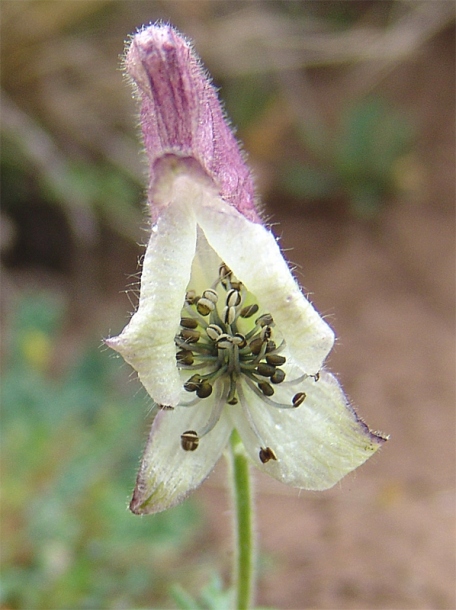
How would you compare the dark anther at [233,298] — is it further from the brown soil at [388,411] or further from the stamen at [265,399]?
the brown soil at [388,411]

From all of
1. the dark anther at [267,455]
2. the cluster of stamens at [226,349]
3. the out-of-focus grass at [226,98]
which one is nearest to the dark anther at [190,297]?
the cluster of stamens at [226,349]

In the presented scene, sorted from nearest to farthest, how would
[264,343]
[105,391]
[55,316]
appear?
[264,343], [105,391], [55,316]

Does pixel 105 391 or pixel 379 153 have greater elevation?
pixel 379 153

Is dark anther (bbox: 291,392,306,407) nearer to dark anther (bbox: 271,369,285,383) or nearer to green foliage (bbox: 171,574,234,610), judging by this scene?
dark anther (bbox: 271,369,285,383)

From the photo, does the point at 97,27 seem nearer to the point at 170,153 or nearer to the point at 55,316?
the point at 55,316

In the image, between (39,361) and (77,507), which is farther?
(39,361)

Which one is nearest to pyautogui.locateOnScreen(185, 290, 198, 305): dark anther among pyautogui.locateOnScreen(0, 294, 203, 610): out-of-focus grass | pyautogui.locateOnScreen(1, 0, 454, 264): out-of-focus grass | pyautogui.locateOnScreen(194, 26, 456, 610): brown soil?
pyautogui.locateOnScreen(194, 26, 456, 610): brown soil

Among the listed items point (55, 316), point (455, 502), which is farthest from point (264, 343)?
point (55, 316)

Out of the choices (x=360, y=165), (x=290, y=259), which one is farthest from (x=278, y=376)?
(x=360, y=165)
